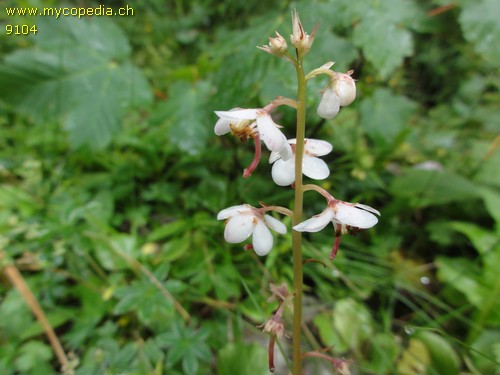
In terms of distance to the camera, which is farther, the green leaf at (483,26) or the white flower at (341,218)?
the green leaf at (483,26)

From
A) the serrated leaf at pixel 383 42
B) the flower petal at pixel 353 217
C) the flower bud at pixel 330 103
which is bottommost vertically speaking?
the flower petal at pixel 353 217

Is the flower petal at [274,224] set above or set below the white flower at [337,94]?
below

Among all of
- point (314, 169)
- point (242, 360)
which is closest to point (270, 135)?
point (314, 169)

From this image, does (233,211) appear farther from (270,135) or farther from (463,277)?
(463,277)

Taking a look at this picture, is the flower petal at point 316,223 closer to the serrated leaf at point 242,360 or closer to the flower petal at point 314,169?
the flower petal at point 314,169

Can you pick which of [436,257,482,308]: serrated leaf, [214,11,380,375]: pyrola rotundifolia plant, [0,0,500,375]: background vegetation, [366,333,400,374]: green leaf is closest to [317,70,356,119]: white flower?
[214,11,380,375]: pyrola rotundifolia plant

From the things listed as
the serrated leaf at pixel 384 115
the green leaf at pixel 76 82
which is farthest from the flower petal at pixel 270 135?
the serrated leaf at pixel 384 115

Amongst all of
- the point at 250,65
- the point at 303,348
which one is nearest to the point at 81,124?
the point at 250,65

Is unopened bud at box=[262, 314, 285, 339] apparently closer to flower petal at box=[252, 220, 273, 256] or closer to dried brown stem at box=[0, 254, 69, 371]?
flower petal at box=[252, 220, 273, 256]
